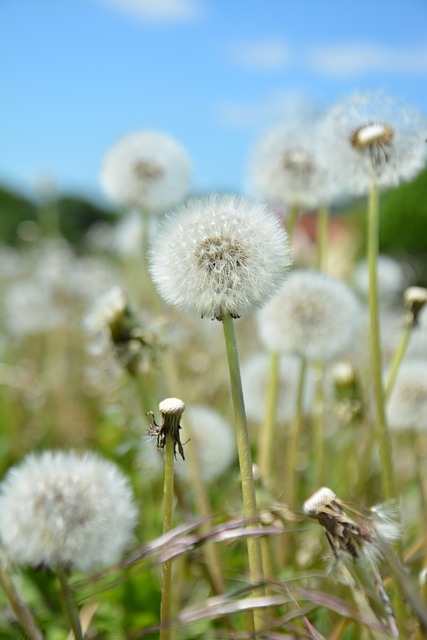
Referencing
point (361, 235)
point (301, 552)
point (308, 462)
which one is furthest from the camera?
point (361, 235)

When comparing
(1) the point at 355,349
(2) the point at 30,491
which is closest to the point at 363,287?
(1) the point at 355,349

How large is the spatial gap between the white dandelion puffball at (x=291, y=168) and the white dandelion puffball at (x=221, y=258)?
35.7 inches

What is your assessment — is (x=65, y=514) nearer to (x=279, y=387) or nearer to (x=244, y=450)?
(x=244, y=450)

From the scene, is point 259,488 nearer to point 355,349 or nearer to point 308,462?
point 308,462

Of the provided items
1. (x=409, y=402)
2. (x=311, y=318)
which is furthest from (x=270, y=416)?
(x=409, y=402)

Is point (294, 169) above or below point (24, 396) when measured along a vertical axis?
above

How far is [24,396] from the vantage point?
3.10 meters

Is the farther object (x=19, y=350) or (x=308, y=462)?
(x=19, y=350)

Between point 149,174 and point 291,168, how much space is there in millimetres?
384

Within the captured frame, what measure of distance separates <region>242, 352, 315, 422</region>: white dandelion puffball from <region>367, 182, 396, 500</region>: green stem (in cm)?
82

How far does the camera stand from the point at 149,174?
212 centimetres

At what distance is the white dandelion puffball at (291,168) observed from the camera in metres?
1.90

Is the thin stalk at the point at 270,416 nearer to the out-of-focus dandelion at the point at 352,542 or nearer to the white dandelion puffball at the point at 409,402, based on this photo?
the white dandelion puffball at the point at 409,402

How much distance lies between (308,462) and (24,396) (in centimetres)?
111
